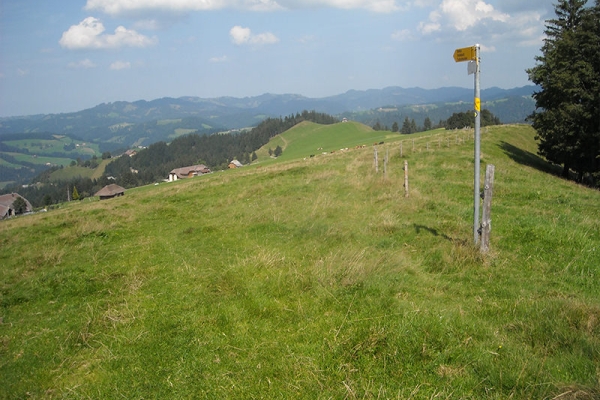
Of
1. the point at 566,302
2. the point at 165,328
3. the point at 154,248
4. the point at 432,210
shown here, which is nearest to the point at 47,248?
the point at 154,248

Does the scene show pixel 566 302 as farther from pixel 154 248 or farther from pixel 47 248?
pixel 47 248

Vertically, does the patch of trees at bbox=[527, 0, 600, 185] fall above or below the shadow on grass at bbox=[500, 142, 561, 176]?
above

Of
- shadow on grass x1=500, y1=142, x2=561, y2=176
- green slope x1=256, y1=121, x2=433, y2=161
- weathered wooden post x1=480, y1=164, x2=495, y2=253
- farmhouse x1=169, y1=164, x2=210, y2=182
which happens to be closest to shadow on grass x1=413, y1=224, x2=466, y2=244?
weathered wooden post x1=480, y1=164, x2=495, y2=253

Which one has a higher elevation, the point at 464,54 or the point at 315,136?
the point at 464,54

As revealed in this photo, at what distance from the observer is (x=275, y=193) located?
19688 millimetres

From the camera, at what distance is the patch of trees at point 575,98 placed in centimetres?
2872

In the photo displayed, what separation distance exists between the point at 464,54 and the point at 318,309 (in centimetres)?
626

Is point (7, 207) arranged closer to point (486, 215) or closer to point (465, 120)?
point (465, 120)

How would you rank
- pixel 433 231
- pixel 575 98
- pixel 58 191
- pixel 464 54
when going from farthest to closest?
pixel 58 191 < pixel 575 98 < pixel 433 231 < pixel 464 54

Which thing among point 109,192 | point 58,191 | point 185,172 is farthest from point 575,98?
point 58,191

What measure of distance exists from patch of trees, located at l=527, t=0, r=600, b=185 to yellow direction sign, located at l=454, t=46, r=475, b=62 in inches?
1003

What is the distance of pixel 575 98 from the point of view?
1192 inches

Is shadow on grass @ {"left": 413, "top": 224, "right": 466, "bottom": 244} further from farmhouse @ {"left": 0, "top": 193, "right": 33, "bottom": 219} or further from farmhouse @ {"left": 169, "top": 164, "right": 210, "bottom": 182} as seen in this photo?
farmhouse @ {"left": 169, "top": 164, "right": 210, "bottom": 182}

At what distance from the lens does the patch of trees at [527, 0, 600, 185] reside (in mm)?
28719
